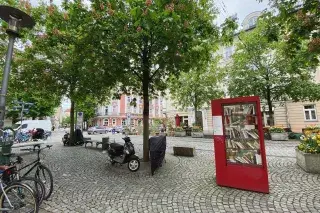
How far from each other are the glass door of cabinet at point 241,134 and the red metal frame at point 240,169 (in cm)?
9

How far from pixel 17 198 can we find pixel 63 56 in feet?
34.4

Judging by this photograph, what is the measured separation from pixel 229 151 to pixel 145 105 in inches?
157

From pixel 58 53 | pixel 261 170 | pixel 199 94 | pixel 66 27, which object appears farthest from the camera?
pixel 199 94

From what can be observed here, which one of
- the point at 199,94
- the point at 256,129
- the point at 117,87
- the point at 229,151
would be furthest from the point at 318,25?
the point at 199,94

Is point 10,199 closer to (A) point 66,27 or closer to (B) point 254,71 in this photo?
(A) point 66,27

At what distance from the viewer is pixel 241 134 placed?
473 cm

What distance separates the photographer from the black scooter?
6.66 meters

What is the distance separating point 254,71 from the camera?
17.2 meters

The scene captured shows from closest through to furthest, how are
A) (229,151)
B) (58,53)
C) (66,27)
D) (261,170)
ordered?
(261,170) < (229,151) < (66,27) < (58,53)

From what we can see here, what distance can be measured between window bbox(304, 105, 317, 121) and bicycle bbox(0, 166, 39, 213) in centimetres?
2503

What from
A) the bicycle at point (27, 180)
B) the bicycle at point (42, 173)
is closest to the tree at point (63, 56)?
the bicycle at point (42, 173)

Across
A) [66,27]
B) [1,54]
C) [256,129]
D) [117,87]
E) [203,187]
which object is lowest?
[203,187]

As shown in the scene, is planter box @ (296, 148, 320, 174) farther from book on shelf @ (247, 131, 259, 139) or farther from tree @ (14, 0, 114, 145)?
tree @ (14, 0, 114, 145)

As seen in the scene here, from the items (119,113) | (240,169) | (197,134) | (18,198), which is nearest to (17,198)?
(18,198)
